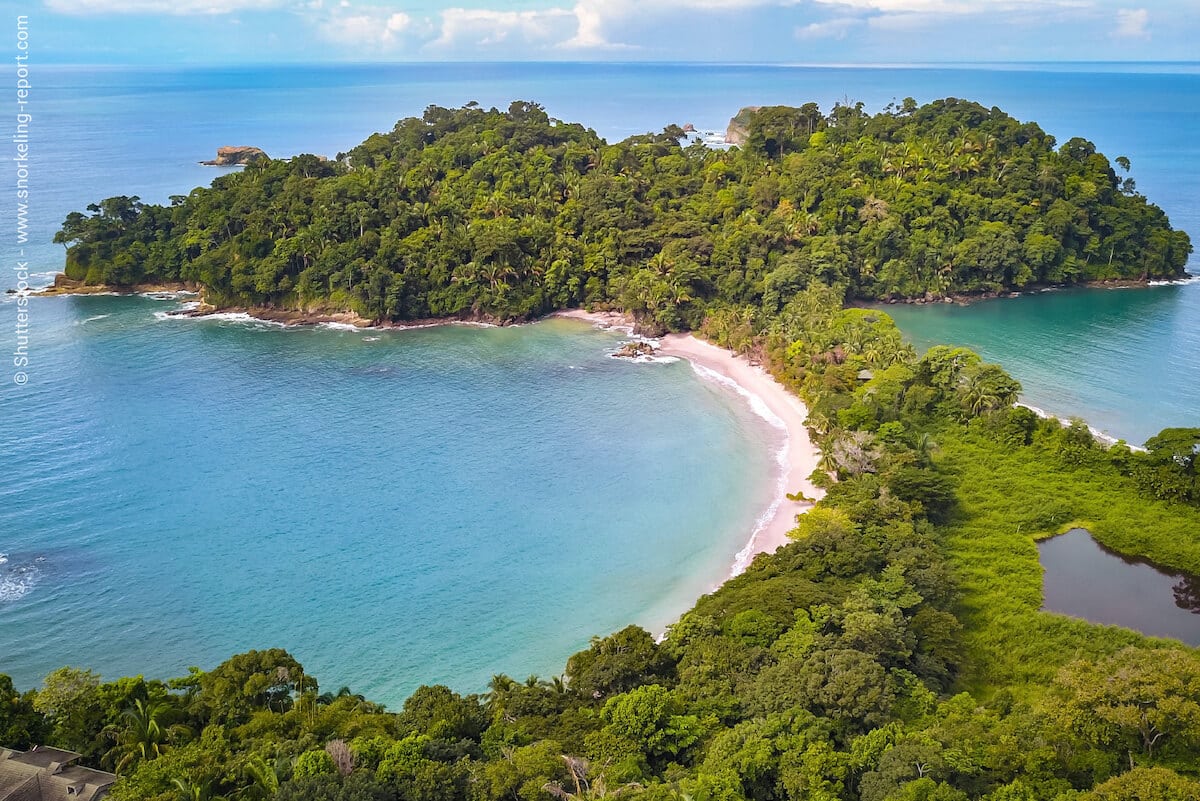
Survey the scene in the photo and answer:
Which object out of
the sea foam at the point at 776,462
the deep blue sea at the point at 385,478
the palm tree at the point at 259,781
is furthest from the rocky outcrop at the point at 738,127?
the palm tree at the point at 259,781

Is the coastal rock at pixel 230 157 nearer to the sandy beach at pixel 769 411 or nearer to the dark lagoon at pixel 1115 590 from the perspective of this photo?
the sandy beach at pixel 769 411

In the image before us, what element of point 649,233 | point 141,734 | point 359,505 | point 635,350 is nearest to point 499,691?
point 141,734

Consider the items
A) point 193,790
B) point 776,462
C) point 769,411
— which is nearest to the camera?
point 193,790

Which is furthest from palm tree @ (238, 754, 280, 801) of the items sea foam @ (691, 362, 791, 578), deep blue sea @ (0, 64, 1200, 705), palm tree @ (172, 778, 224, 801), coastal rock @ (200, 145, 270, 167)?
coastal rock @ (200, 145, 270, 167)

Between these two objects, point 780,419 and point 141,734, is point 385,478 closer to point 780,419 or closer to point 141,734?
point 141,734

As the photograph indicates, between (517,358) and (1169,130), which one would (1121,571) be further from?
(1169,130)

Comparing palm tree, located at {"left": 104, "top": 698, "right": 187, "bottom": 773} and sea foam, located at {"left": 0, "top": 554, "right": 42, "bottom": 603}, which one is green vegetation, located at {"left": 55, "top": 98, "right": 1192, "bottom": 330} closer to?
sea foam, located at {"left": 0, "top": 554, "right": 42, "bottom": 603}

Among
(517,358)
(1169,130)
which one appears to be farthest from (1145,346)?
(1169,130)
